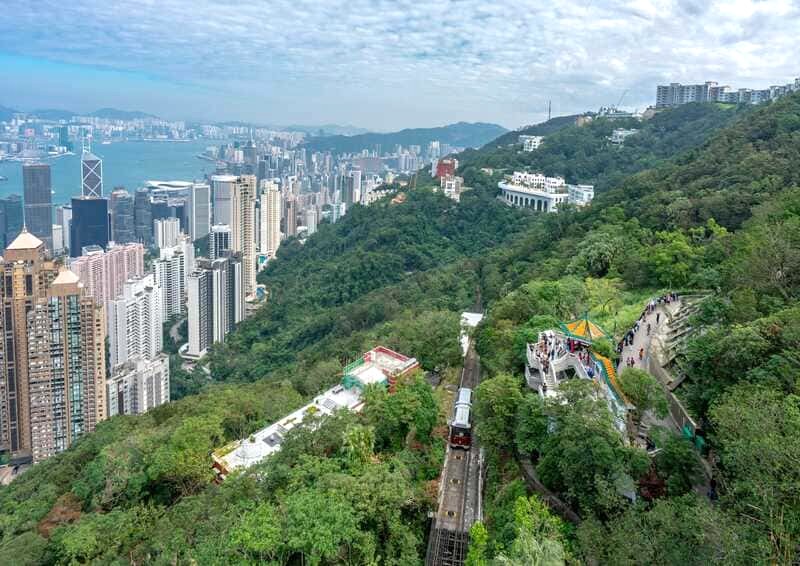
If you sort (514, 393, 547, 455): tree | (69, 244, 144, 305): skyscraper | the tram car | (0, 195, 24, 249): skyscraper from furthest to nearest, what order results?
(0, 195, 24, 249): skyscraper
(69, 244, 144, 305): skyscraper
the tram car
(514, 393, 547, 455): tree

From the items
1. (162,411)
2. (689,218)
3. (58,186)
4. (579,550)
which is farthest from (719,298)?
(58,186)

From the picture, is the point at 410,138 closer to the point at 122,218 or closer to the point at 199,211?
the point at 199,211

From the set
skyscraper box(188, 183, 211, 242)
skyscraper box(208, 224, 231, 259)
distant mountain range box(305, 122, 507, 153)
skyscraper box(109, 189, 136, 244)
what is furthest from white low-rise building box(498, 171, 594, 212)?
distant mountain range box(305, 122, 507, 153)

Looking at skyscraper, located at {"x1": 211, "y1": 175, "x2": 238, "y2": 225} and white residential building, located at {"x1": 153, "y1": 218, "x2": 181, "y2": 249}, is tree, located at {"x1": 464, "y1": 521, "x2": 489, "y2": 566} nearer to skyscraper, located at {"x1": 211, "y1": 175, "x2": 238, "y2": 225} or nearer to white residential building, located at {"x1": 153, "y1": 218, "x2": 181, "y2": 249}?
skyscraper, located at {"x1": 211, "y1": 175, "x2": 238, "y2": 225}

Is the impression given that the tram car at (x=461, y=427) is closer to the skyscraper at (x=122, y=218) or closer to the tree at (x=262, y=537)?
the tree at (x=262, y=537)

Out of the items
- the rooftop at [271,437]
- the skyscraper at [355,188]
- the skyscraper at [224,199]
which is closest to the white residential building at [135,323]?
the skyscraper at [224,199]

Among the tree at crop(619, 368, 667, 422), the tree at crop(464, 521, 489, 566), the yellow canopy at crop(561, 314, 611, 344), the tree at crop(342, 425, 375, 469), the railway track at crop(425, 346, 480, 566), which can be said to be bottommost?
the railway track at crop(425, 346, 480, 566)

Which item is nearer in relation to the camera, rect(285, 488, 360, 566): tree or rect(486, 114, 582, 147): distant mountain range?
rect(285, 488, 360, 566): tree
